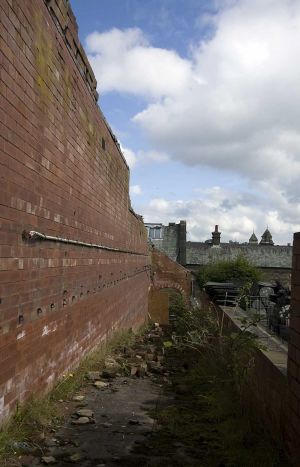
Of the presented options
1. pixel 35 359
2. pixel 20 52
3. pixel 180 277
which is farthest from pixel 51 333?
pixel 180 277

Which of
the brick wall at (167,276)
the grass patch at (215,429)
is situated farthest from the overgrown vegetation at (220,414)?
the brick wall at (167,276)

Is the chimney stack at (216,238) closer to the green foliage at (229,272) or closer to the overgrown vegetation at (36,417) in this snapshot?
the green foliage at (229,272)

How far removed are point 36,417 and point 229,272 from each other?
34.0m

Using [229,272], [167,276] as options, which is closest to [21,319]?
[167,276]

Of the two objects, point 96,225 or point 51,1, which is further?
point 96,225

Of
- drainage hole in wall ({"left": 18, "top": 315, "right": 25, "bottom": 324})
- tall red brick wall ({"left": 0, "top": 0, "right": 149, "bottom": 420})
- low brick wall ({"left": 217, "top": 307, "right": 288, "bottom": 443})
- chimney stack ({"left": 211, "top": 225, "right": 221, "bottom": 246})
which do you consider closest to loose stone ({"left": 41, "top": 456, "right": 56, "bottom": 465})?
tall red brick wall ({"left": 0, "top": 0, "right": 149, "bottom": 420})

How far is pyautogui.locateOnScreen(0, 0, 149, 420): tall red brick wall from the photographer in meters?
3.98

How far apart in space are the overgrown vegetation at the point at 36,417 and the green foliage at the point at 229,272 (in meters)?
30.4

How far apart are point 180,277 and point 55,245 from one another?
25.4m

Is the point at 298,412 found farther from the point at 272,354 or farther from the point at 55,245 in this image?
the point at 55,245

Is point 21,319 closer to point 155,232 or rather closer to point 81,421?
point 81,421

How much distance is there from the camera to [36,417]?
4586 millimetres

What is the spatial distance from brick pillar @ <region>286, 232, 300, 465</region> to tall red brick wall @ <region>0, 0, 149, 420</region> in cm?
228

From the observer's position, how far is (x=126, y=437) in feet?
15.6
